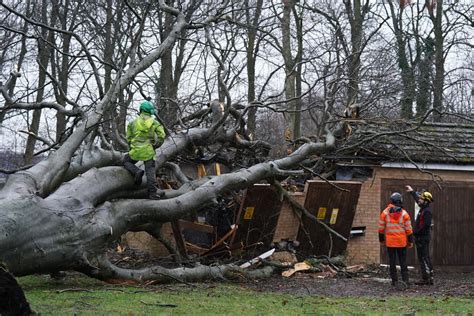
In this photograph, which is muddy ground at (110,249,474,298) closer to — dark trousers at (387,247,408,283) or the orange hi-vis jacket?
dark trousers at (387,247,408,283)

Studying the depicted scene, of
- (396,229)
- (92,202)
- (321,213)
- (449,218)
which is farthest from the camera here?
(449,218)

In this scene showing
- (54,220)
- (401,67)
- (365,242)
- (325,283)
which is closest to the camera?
(54,220)

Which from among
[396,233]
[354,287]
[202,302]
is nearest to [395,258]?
[396,233]

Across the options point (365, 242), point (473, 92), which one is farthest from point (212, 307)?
point (473, 92)

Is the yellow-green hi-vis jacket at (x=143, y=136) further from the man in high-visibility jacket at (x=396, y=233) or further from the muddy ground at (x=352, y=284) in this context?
the man in high-visibility jacket at (x=396, y=233)

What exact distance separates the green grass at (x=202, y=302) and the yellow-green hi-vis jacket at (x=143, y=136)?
2.14 m

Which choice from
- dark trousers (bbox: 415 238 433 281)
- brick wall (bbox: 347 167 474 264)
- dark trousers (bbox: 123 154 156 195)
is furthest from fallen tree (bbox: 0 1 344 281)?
brick wall (bbox: 347 167 474 264)

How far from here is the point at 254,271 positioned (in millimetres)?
13453

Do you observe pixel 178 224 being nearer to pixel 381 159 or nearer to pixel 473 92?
pixel 381 159

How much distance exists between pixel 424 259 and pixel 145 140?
563 cm

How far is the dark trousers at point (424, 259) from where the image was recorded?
13436mm

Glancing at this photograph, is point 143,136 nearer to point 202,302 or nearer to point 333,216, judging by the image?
point 202,302

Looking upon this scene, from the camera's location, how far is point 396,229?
13.0 meters

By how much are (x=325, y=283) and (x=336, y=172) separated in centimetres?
493
